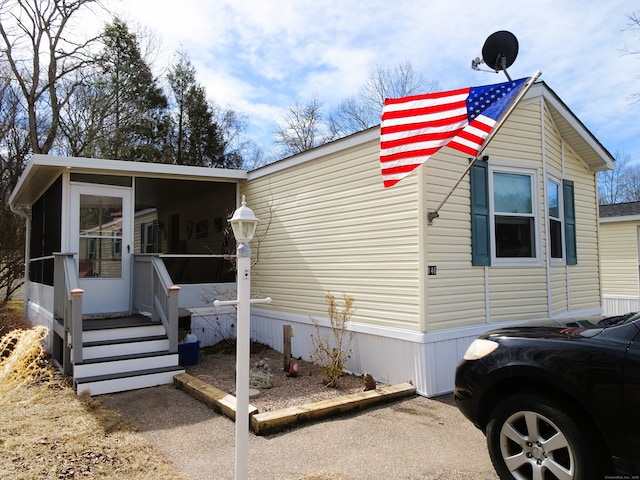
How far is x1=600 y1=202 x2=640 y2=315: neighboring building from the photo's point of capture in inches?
440

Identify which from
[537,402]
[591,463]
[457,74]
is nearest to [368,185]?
[537,402]

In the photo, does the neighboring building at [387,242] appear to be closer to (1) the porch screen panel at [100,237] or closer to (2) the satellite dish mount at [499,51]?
(1) the porch screen panel at [100,237]

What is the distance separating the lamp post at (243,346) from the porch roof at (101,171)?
16.5 feet

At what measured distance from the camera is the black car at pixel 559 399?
2.35m

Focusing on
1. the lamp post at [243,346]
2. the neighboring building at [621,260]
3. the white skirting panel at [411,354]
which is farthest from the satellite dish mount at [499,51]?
the neighboring building at [621,260]

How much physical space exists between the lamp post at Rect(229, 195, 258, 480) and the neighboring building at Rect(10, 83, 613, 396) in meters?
2.80

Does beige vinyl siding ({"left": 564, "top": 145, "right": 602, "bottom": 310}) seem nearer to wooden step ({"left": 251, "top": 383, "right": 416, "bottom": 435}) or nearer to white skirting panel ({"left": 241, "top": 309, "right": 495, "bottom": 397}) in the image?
white skirting panel ({"left": 241, "top": 309, "right": 495, "bottom": 397})

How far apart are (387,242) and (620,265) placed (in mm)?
9074

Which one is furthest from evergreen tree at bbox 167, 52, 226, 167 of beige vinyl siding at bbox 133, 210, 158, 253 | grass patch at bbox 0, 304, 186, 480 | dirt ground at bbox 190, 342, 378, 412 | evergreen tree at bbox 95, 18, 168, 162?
grass patch at bbox 0, 304, 186, 480

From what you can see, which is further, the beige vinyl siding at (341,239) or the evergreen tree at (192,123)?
the evergreen tree at (192,123)

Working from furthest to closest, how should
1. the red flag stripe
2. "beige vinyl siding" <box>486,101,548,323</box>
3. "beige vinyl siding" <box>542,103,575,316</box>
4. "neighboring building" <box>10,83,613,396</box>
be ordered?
"beige vinyl siding" <box>542,103,575,316</box> < "beige vinyl siding" <box>486,101,548,323</box> < "neighboring building" <box>10,83,613,396</box> < the red flag stripe

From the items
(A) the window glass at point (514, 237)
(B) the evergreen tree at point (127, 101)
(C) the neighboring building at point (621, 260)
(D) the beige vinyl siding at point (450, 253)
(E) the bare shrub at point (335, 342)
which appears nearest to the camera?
(D) the beige vinyl siding at point (450, 253)

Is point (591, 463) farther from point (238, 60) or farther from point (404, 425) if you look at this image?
point (238, 60)

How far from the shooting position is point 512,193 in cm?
618
